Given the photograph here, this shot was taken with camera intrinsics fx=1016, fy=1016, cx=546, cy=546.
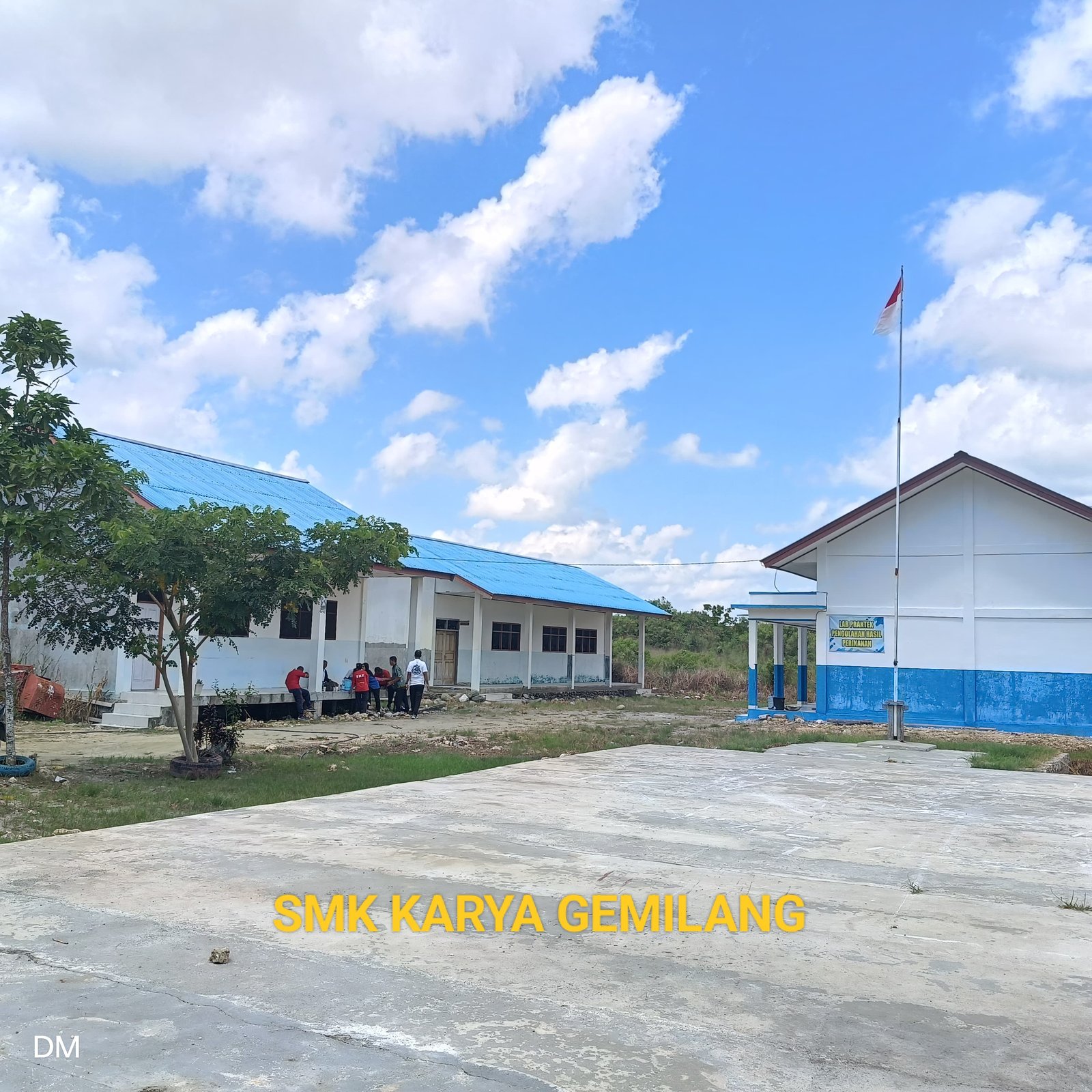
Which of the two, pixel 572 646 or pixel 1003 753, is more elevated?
pixel 572 646

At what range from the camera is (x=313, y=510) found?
24422mm

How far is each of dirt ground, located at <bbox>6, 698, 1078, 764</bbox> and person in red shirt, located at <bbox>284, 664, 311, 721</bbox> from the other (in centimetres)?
47

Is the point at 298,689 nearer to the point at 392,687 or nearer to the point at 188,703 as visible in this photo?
the point at 392,687

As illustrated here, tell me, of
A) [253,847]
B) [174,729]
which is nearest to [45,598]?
[253,847]

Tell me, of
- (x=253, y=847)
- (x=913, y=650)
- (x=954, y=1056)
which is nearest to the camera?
(x=954, y=1056)

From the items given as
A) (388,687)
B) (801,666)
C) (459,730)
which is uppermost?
(801,666)

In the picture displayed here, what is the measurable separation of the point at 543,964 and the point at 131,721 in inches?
596

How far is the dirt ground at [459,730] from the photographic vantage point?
15484mm

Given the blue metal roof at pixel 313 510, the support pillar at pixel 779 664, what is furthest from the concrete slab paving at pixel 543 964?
the support pillar at pixel 779 664

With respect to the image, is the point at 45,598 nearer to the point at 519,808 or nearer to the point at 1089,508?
the point at 519,808

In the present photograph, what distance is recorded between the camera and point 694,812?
1013cm

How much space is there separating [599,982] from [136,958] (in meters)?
2.31

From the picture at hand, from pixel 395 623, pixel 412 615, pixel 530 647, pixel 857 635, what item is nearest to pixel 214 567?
pixel 412 615

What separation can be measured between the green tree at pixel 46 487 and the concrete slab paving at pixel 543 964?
3.70 metres
